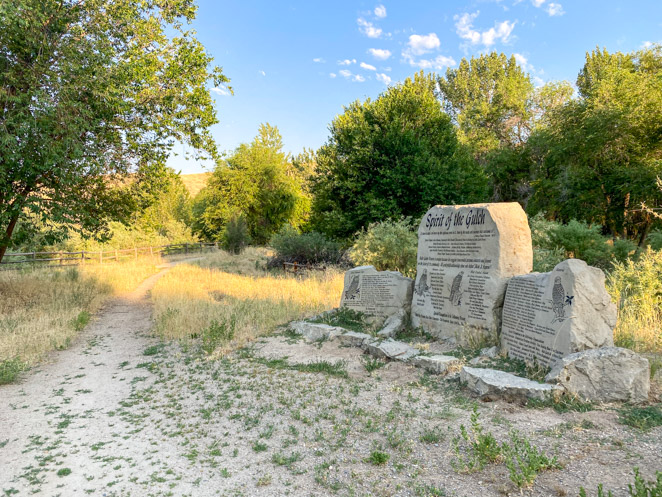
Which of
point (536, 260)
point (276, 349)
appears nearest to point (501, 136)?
point (536, 260)

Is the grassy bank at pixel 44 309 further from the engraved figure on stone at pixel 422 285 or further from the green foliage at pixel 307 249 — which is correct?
the engraved figure on stone at pixel 422 285

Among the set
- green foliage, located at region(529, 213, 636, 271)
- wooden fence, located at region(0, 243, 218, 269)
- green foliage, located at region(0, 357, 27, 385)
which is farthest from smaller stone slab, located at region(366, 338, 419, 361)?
wooden fence, located at region(0, 243, 218, 269)

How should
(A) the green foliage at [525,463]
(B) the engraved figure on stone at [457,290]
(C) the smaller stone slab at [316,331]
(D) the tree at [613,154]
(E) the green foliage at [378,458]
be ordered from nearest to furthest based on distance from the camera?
(A) the green foliage at [525,463] < (E) the green foliage at [378,458] < (B) the engraved figure on stone at [457,290] < (C) the smaller stone slab at [316,331] < (D) the tree at [613,154]

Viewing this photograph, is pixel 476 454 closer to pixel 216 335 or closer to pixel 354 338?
pixel 354 338

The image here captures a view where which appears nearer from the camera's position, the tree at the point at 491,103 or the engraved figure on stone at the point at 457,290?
the engraved figure on stone at the point at 457,290

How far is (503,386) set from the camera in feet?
17.6

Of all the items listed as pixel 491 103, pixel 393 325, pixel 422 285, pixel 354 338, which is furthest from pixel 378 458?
pixel 491 103

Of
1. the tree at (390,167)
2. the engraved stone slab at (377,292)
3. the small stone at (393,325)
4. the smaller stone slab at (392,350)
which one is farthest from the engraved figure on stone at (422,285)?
the tree at (390,167)

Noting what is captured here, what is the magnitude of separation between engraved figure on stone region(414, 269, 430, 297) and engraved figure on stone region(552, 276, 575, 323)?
3.01 metres

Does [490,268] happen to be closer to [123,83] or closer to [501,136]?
[123,83]

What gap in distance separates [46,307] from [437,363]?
39.0 ft

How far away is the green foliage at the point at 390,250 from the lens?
48.0ft

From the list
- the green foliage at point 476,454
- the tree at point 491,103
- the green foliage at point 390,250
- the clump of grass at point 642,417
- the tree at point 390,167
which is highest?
the tree at point 491,103

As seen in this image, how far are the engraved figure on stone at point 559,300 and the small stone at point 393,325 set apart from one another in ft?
11.5
